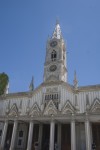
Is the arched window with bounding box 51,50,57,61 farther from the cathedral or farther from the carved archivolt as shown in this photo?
the carved archivolt

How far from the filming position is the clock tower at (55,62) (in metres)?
44.9

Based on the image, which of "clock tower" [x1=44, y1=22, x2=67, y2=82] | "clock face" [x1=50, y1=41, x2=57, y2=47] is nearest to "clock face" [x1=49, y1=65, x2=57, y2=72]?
"clock tower" [x1=44, y1=22, x2=67, y2=82]

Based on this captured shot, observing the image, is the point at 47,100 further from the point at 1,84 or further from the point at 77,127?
the point at 1,84

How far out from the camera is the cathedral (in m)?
26.3

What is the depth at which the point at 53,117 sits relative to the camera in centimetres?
2702

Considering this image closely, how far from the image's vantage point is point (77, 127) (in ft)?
94.8

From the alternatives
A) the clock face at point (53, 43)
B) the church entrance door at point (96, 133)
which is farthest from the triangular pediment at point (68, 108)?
the clock face at point (53, 43)

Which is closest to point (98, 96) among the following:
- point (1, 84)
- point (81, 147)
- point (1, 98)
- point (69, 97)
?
point (69, 97)

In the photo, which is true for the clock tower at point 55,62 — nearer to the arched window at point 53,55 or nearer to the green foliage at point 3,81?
the arched window at point 53,55

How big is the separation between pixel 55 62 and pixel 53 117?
22477 mm

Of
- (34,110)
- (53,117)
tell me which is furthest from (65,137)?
(34,110)

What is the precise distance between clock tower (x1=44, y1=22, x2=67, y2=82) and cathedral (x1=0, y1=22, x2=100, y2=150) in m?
10.3

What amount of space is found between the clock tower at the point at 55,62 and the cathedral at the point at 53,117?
10345mm

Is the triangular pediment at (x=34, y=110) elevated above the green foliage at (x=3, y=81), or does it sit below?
below
